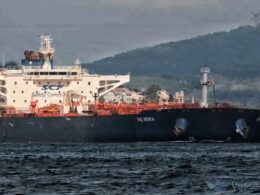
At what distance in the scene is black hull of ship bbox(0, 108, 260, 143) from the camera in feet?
385

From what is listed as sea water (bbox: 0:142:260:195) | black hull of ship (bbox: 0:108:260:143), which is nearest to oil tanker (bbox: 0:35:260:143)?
black hull of ship (bbox: 0:108:260:143)

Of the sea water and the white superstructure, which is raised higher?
the white superstructure

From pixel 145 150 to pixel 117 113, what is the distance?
2080 centimetres

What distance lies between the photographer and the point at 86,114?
124125mm

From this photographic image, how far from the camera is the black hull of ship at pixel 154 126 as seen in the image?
→ 11731cm

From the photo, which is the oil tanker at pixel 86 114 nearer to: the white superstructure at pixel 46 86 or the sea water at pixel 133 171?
the white superstructure at pixel 46 86

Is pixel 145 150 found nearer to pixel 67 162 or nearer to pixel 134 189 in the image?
pixel 67 162

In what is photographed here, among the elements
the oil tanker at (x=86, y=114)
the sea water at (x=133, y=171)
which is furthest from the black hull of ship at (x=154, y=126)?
the sea water at (x=133, y=171)

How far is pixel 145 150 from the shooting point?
100m

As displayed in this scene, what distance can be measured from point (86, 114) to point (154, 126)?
358 inches

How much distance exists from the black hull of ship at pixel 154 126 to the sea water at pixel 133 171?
1479 centimetres

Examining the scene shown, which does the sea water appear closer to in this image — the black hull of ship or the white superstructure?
the black hull of ship

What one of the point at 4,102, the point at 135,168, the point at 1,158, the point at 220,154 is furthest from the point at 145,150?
the point at 4,102

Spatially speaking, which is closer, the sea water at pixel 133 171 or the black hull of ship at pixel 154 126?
the sea water at pixel 133 171
